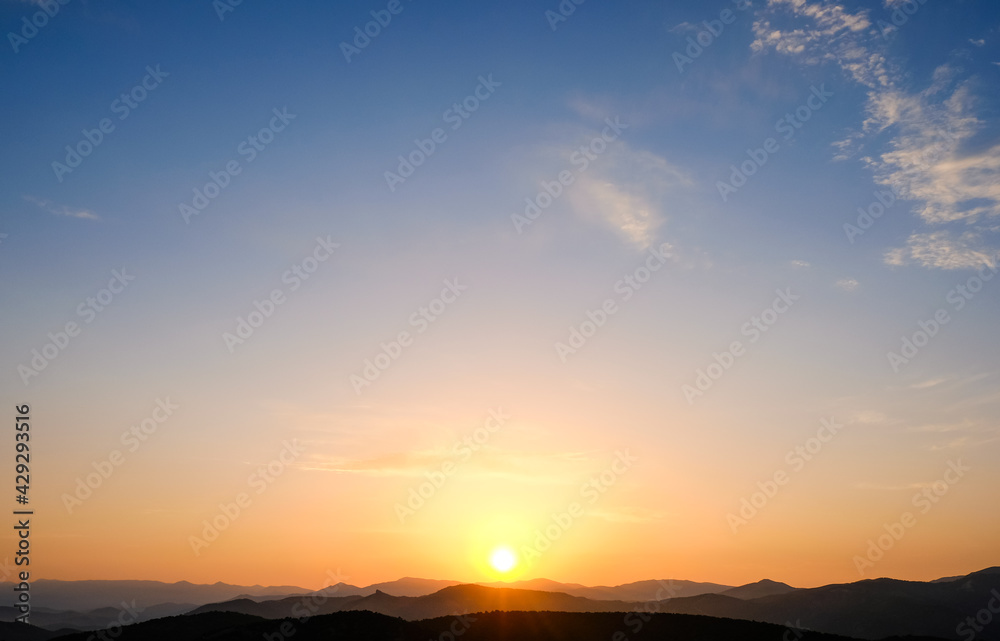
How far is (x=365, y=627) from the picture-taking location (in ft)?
150

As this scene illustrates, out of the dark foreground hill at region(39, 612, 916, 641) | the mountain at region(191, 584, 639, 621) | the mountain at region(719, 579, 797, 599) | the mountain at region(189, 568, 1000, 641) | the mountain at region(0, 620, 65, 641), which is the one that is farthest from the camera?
the mountain at region(719, 579, 797, 599)

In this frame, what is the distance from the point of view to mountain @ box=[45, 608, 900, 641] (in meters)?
45.0

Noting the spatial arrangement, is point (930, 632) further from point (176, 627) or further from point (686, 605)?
point (176, 627)

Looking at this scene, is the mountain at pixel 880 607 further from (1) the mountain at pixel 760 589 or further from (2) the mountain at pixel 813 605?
(1) the mountain at pixel 760 589

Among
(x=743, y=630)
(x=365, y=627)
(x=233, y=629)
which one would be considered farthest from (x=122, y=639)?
(x=743, y=630)

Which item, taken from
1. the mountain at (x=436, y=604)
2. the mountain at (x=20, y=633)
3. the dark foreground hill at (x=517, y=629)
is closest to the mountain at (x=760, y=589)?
the mountain at (x=436, y=604)

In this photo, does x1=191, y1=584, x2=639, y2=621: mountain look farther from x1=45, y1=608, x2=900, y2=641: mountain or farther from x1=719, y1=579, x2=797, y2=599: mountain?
x1=719, y1=579, x2=797, y2=599: mountain

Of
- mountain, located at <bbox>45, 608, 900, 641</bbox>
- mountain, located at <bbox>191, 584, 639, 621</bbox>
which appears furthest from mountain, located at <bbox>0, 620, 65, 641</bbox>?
mountain, located at <bbox>45, 608, 900, 641</bbox>

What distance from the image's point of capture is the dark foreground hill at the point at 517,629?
4494 centimetres

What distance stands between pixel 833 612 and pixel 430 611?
68.2m

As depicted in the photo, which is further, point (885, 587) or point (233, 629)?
point (885, 587)

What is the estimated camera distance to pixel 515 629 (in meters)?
46.9

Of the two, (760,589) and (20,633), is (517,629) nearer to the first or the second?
(20,633)

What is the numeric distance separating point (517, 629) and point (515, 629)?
15cm
